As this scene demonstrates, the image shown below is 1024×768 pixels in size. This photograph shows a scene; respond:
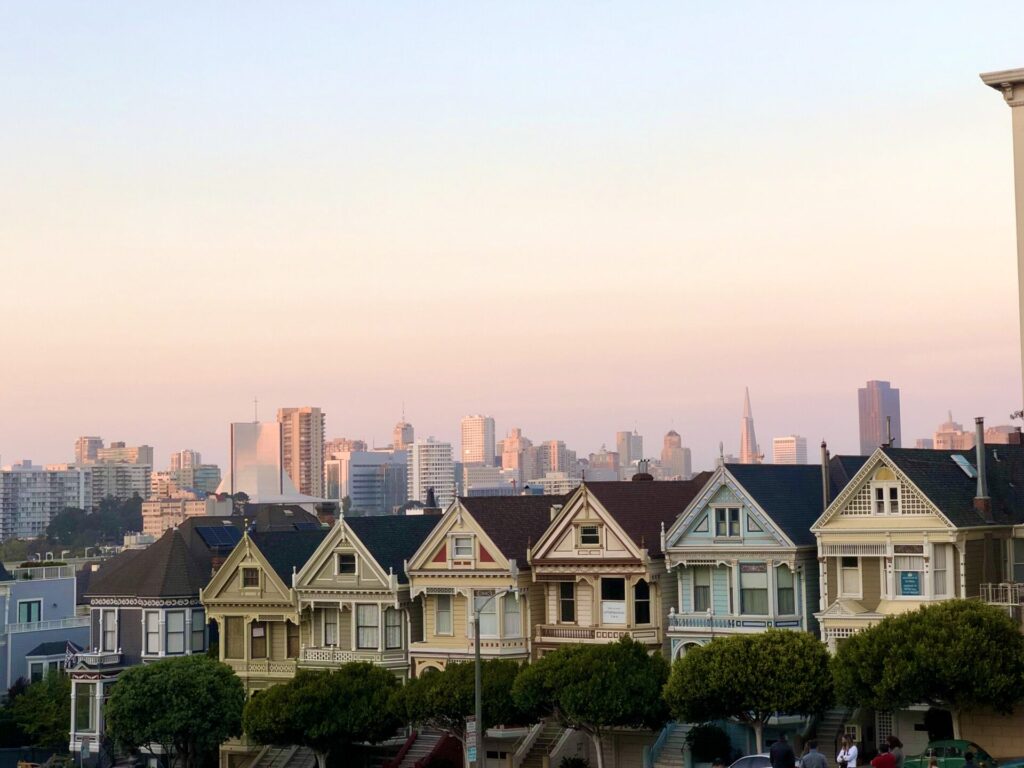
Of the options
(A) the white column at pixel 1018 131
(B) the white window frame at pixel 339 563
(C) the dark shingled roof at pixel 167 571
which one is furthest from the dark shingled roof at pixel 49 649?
(A) the white column at pixel 1018 131

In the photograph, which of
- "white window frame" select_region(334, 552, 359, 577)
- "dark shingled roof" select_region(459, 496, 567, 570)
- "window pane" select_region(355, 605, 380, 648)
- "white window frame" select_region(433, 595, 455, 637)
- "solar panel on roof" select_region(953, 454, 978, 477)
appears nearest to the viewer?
"solar panel on roof" select_region(953, 454, 978, 477)

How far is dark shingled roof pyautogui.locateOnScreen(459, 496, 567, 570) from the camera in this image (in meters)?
68.1

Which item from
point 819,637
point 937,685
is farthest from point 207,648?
point 937,685

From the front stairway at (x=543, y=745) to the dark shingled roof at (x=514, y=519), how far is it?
19.5 ft

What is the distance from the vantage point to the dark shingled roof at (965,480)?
5919 centimetres

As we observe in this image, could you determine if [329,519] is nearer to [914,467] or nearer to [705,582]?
[705,582]

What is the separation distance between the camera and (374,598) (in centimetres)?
7025

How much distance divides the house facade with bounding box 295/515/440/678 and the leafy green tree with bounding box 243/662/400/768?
2605 millimetres

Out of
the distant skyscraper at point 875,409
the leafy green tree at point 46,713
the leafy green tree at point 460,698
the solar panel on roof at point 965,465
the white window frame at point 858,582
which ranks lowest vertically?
the leafy green tree at point 46,713

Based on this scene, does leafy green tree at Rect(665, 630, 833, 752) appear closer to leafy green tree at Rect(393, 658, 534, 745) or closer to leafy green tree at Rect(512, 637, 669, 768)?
leafy green tree at Rect(512, 637, 669, 768)

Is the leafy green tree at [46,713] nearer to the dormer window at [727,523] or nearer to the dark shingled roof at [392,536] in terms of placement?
the dark shingled roof at [392,536]

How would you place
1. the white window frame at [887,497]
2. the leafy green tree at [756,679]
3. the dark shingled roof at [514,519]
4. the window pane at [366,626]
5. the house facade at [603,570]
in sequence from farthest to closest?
1. the window pane at [366,626]
2. the dark shingled roof at [514,519]
3. the house facade at [603,570]
4. the white window frame at [887,497]
5. the leafy green tree at [756,679]

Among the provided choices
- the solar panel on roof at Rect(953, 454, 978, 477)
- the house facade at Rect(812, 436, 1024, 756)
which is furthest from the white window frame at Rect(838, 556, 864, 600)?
the solar panel on roof at Rect(953, 454, 978, 477)

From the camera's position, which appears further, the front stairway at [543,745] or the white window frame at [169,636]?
the white window frame at [169,636]
